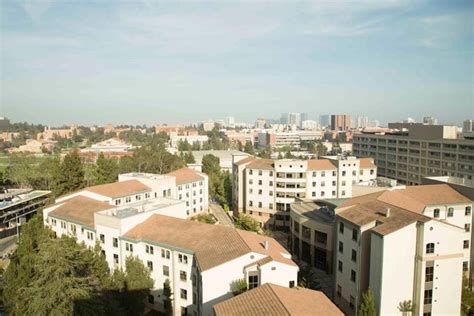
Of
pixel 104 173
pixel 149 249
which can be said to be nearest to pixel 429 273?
pixel 149 249

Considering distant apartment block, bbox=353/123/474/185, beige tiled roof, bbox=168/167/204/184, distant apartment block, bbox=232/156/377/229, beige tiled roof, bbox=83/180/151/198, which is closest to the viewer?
beige tiled roof, bbox=83/180/151/198

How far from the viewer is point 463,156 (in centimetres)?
4803

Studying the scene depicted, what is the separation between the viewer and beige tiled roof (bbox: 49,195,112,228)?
92.7ft

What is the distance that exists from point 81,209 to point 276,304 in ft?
69.3

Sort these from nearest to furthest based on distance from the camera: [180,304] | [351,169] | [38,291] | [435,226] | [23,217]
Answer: [38,291], [435,226], [180,304], [23,217], [351,169]

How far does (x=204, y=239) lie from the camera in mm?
21797

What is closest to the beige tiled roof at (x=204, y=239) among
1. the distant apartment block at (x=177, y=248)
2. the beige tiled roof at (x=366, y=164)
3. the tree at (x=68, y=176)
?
the distant apartment block at (x=177, y=248)

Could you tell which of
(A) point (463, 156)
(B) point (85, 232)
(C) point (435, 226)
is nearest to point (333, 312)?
(C) point (435, 226)

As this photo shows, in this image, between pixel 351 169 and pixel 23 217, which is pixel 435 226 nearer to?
pixel 351 169

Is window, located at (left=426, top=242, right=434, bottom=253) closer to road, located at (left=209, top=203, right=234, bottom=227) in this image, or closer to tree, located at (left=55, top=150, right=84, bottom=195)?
road, located at (left=209, top=203, right=234, bottom=227)

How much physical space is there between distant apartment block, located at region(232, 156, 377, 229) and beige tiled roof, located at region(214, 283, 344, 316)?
2699 centimetres

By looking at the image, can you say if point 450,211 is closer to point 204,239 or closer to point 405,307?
point 405,307

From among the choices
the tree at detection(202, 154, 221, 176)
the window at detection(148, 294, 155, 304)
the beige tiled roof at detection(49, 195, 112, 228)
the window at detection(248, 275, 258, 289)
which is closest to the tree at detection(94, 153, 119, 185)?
the beige tiled roof at detection(49, 195, 112, 228)

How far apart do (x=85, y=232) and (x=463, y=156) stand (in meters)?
44.4
